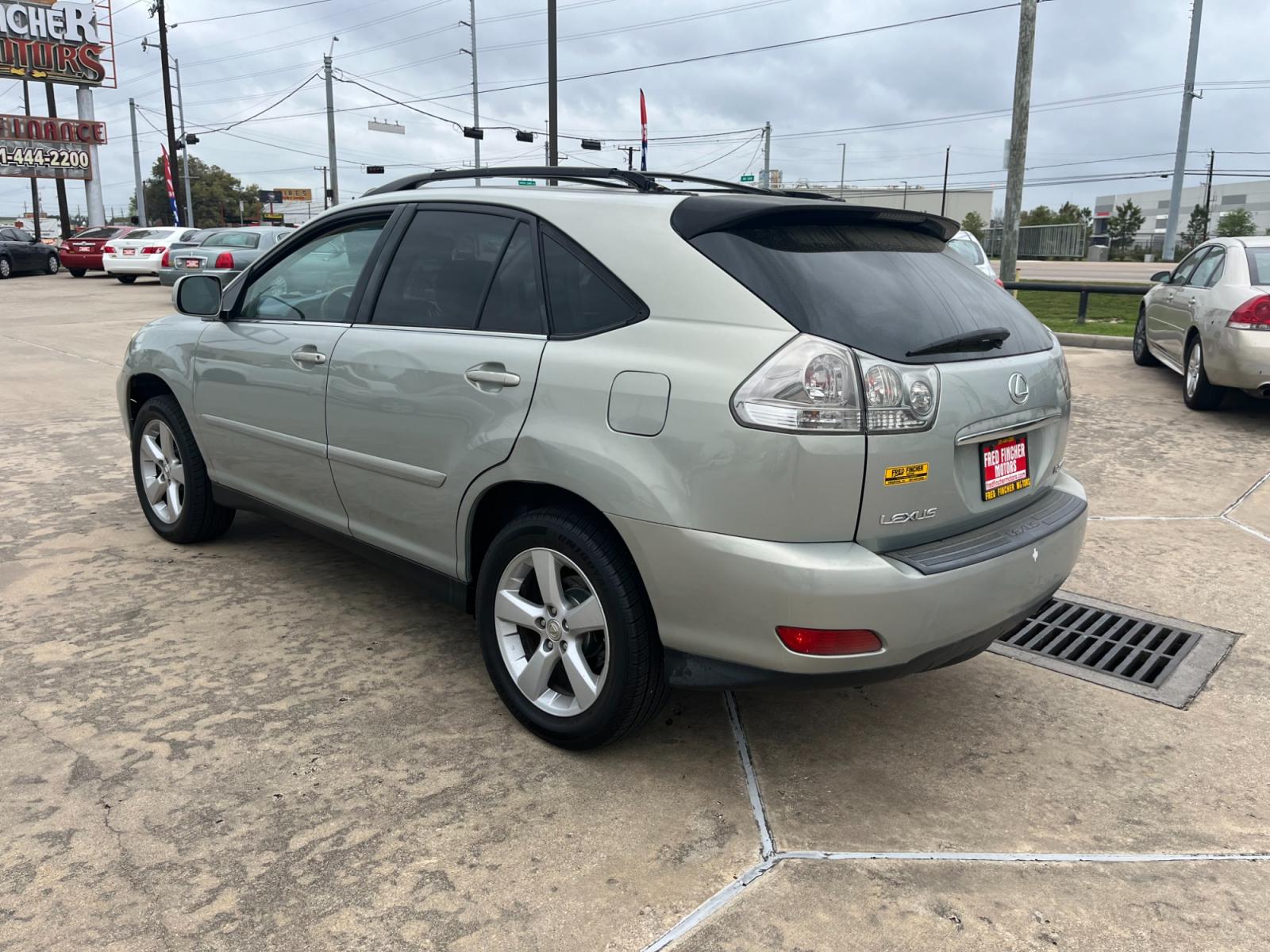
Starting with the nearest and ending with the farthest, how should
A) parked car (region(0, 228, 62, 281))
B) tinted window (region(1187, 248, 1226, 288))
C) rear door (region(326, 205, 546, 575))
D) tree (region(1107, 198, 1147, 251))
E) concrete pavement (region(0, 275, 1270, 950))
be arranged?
concrete pavement (region(0, 275, 1270, 950)) < rear door (region(326, 205, 546, 575)) < tinted window (region(1187, 248, 1226, 288)) < parked car (region(0, 228, 62, 281)) < tree (region(1107, 198, 1147, 251))

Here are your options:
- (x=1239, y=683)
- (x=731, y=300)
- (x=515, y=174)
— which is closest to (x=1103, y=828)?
(x=1239, y=683)

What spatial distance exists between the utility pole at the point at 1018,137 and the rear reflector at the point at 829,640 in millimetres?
15806

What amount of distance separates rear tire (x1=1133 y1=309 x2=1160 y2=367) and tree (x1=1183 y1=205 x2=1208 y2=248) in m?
59.4

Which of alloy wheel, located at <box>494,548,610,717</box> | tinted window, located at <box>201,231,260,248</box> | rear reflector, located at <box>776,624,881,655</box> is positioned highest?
tinted window, located at <box>201,231,260,248</box>

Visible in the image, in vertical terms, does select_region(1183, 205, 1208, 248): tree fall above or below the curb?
above

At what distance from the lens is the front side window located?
3.78 metres

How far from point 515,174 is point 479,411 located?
85 cm

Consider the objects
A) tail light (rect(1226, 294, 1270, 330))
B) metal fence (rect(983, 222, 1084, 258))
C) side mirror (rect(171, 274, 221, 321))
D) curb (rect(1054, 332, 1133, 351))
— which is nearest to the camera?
side mirror (rect(171, 274, 221, 321))

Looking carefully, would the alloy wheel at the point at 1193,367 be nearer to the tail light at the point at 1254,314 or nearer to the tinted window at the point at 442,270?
the tail light at the point at 1254,314

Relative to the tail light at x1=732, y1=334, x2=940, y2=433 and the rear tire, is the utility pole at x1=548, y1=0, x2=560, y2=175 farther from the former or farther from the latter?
the tail light at x1=732, y1=334, x2=940, y2=433

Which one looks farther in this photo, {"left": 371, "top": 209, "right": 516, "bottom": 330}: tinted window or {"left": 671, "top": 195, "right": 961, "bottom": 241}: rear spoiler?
{"left": 371, "top": 209, "right": 516, "bottom": 330}: tinted window

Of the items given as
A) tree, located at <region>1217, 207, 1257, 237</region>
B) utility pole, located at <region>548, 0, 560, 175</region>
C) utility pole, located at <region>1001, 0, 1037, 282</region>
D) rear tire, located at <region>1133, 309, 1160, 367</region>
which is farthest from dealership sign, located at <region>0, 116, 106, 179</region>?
tree, located at <region>1217, 207, 1257, 237</region>

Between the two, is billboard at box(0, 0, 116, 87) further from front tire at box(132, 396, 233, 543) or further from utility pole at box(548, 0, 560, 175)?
front tire at box(132, 396, 233, 543)

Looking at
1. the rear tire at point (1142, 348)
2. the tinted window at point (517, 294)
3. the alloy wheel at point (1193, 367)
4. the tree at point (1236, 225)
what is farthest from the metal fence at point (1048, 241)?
the tinted window at point (517, 294)
